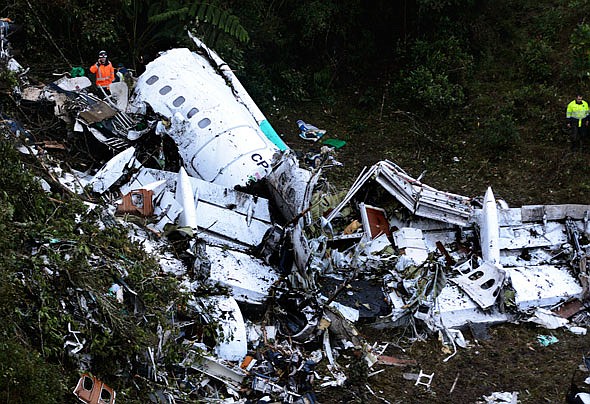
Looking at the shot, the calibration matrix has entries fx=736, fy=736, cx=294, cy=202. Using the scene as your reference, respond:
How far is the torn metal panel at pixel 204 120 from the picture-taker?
12.3m

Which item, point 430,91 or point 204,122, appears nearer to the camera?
point 204,122

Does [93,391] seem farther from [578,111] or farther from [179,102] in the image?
[578,111]

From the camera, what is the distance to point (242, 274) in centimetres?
1052

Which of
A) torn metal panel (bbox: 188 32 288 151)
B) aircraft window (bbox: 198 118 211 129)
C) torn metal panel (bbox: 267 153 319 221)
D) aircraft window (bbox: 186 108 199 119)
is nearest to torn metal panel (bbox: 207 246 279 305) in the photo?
torn metal panel (bbox: 267 153 319 221)

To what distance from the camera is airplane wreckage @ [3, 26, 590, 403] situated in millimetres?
9719

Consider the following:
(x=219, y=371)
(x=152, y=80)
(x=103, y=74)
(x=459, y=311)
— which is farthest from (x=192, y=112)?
(x=459, y=311)

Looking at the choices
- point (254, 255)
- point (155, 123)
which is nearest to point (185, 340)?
point (254, 255)

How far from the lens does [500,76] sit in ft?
59.6

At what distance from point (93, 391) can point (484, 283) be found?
6217mm

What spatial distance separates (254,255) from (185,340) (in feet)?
8.49

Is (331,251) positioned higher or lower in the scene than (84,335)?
higher

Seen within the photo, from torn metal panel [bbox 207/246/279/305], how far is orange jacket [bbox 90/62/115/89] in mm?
5133

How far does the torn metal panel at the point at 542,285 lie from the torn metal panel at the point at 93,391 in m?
6.36

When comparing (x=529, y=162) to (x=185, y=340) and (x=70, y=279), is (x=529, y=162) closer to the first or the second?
(x=185, y=340)
